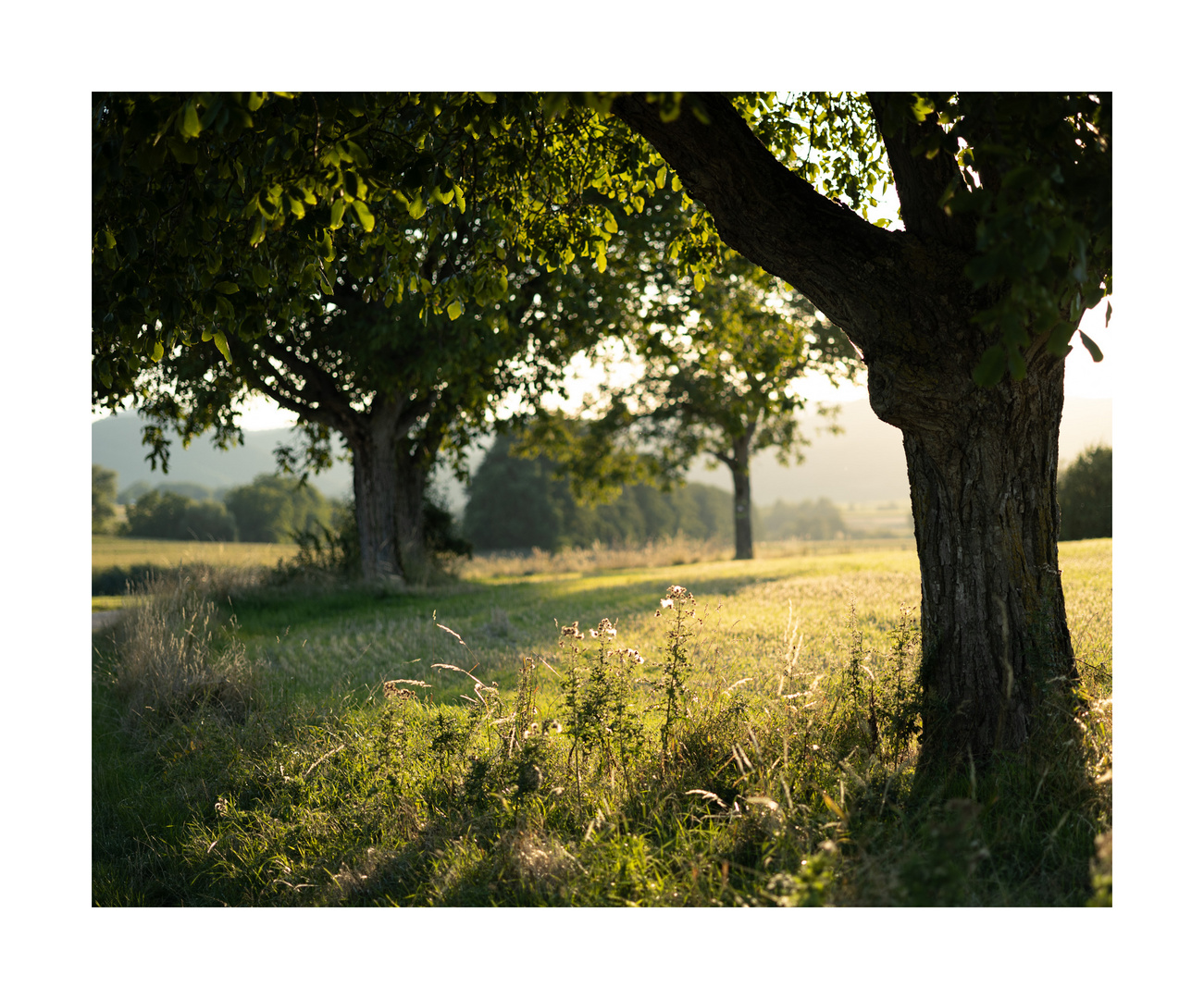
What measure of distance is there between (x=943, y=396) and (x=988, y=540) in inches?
26.7

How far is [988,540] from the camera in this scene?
336 cm

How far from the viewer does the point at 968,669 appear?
344cm

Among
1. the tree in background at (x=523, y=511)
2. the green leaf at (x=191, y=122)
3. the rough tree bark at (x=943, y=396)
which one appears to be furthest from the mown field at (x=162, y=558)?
the tree in background at (x=523, y=511)

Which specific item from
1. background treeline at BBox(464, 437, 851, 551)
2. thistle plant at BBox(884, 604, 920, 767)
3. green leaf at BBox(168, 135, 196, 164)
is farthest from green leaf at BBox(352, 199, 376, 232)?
background treeline at BBox(464, 437, 851, 551)

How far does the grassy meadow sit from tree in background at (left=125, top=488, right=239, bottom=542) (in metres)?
6.83

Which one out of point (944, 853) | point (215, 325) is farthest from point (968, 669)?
point (215, 325)

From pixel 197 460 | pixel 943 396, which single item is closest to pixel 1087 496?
pixel 943 396

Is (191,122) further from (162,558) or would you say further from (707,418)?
(707,418)

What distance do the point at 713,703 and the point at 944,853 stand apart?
1657 mm

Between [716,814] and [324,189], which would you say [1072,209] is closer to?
[716,814]

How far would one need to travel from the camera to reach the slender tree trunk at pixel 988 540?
10.8ft

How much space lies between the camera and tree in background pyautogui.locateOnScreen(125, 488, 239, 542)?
13.8 meters

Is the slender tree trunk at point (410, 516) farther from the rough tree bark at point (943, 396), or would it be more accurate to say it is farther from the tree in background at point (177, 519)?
the rough tree bark at point (943, 396)

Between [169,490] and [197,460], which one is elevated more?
[197,460]
